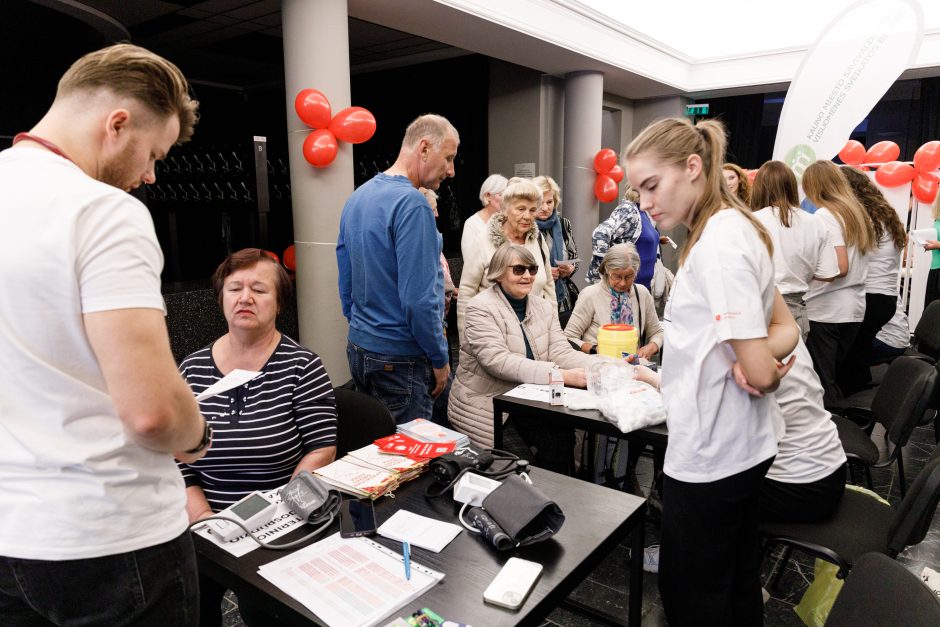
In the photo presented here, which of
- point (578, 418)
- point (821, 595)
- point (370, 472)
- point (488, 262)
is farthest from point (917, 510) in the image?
point (488, 262)

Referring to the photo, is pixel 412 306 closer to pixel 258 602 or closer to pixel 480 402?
pixel 480 402

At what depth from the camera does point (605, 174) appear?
7.16 meters

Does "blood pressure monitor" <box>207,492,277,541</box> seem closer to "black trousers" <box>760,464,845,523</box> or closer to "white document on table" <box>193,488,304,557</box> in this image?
"white document on table" <box>193,488,304,557</box>

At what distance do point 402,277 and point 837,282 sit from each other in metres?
2.50

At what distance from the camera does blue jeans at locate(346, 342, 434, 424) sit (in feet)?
7.61

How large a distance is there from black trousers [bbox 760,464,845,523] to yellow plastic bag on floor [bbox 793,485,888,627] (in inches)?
8.6

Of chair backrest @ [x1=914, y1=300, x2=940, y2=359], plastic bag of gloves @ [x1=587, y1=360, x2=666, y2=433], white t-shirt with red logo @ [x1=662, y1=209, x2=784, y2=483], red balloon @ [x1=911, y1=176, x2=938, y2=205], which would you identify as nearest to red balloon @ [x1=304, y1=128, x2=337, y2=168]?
plastic bag of gloves @ [x1=587, y1=360, x2=666, y2=433]

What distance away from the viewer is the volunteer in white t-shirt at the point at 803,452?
5.73ft

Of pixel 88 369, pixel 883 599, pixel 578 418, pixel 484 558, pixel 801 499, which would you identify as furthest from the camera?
pixel 578 418

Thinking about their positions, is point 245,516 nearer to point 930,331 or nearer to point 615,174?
point 930,331

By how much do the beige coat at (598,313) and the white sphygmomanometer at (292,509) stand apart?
191 cm

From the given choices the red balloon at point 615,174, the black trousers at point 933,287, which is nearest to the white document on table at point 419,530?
the red balloon at point 615,174

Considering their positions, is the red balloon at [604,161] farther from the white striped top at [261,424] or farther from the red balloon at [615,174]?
the white striped top at [261,424]

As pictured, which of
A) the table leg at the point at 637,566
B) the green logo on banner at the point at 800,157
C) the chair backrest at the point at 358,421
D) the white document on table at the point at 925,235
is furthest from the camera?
the white document on table at the point at 925,235
